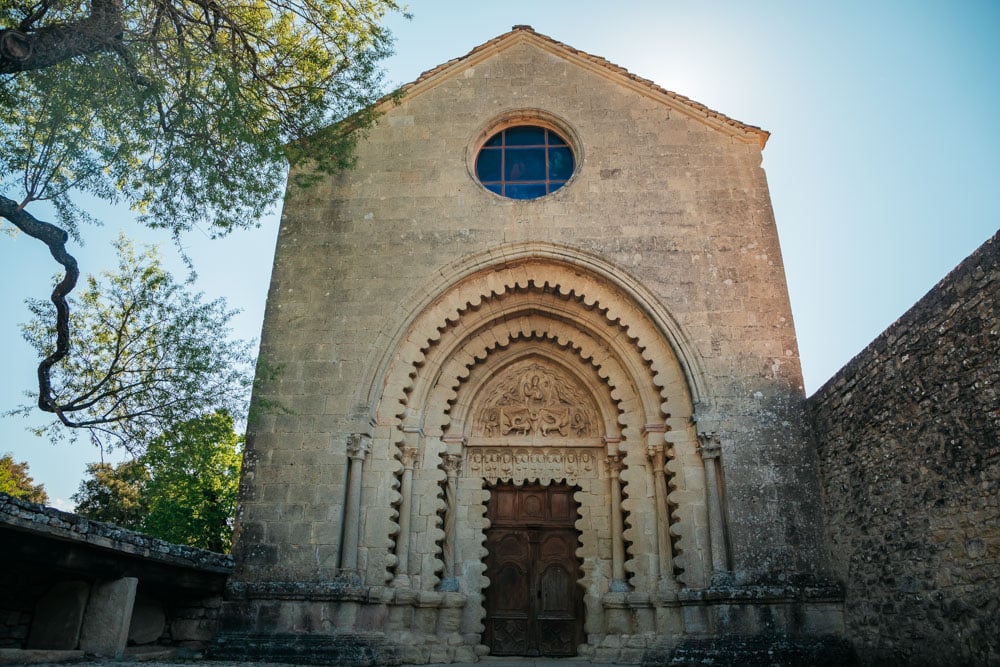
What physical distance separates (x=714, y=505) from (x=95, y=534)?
691 cm

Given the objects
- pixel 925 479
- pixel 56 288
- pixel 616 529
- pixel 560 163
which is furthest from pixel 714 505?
pixel 56 288

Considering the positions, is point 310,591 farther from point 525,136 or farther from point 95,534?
point 525,136

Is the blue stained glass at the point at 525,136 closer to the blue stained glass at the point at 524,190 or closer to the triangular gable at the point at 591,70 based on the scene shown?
the blue stained glass at the point at 524,190

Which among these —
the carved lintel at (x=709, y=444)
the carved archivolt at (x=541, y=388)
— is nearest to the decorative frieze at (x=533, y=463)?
the carved archivolt at (x=541, y=388)

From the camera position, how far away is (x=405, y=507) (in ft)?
30.8

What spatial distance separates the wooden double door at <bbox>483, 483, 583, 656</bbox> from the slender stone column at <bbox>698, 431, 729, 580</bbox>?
2183 millimetres

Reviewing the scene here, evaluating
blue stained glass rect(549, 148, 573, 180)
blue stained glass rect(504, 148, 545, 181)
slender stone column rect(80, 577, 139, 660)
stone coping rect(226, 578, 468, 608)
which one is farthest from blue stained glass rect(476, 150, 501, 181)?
slender stone column rect(80, 577, 139, 660)

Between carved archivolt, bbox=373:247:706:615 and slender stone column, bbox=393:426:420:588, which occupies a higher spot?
carved archivolt, bbox=373:247:706:615

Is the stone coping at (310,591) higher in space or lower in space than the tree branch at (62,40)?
lower

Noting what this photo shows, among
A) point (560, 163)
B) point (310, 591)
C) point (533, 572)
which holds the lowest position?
point (310, 591)

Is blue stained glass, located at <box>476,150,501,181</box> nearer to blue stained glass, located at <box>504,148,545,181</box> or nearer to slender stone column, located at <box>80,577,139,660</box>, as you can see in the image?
blue stained glass, located at <box>504,148,545,181</box>

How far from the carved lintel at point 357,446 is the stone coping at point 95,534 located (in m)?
2.02

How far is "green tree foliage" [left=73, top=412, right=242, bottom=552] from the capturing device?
8102 mm

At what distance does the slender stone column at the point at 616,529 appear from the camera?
935cm
